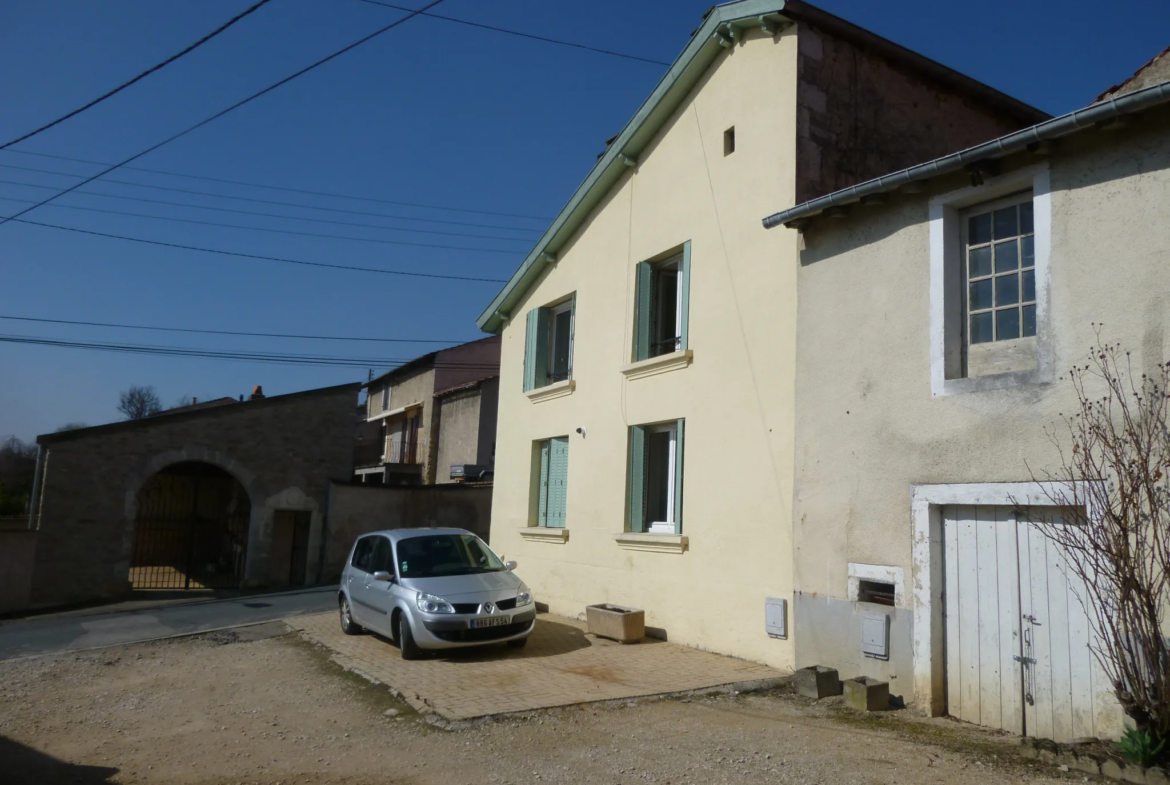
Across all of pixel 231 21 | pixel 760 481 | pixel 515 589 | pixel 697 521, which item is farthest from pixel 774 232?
pixel 231 21

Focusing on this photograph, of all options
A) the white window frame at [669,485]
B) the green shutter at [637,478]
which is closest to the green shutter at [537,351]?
the green shutter at [637,478]

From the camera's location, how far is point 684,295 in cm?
1166

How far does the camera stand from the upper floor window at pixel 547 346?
15.2 meters

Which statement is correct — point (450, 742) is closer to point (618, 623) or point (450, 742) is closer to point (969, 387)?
point (618, 623)

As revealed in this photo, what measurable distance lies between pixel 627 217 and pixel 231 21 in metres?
5.80

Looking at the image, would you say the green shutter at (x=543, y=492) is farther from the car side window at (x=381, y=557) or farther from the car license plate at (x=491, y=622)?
the car license plate at (x=491, y=622)

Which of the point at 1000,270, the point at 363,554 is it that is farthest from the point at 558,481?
the point at 1000,270

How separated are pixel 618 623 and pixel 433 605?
240cm

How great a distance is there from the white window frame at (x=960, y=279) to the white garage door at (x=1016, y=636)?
3.49 feet

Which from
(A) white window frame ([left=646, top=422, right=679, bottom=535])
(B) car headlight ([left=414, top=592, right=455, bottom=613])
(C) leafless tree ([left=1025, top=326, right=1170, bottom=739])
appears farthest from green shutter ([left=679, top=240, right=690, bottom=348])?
(C) leafless tree ([left=1025, top=326, right=1170, bottom=739])

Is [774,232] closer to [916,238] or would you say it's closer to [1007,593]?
[916,238]

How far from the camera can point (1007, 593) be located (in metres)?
6.88

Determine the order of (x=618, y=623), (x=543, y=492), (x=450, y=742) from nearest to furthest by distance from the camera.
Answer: (x=450, y=742)
(x=618, y=623)
(x=543, y=492)

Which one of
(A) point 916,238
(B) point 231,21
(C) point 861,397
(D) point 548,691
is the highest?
(B) point 231,21
